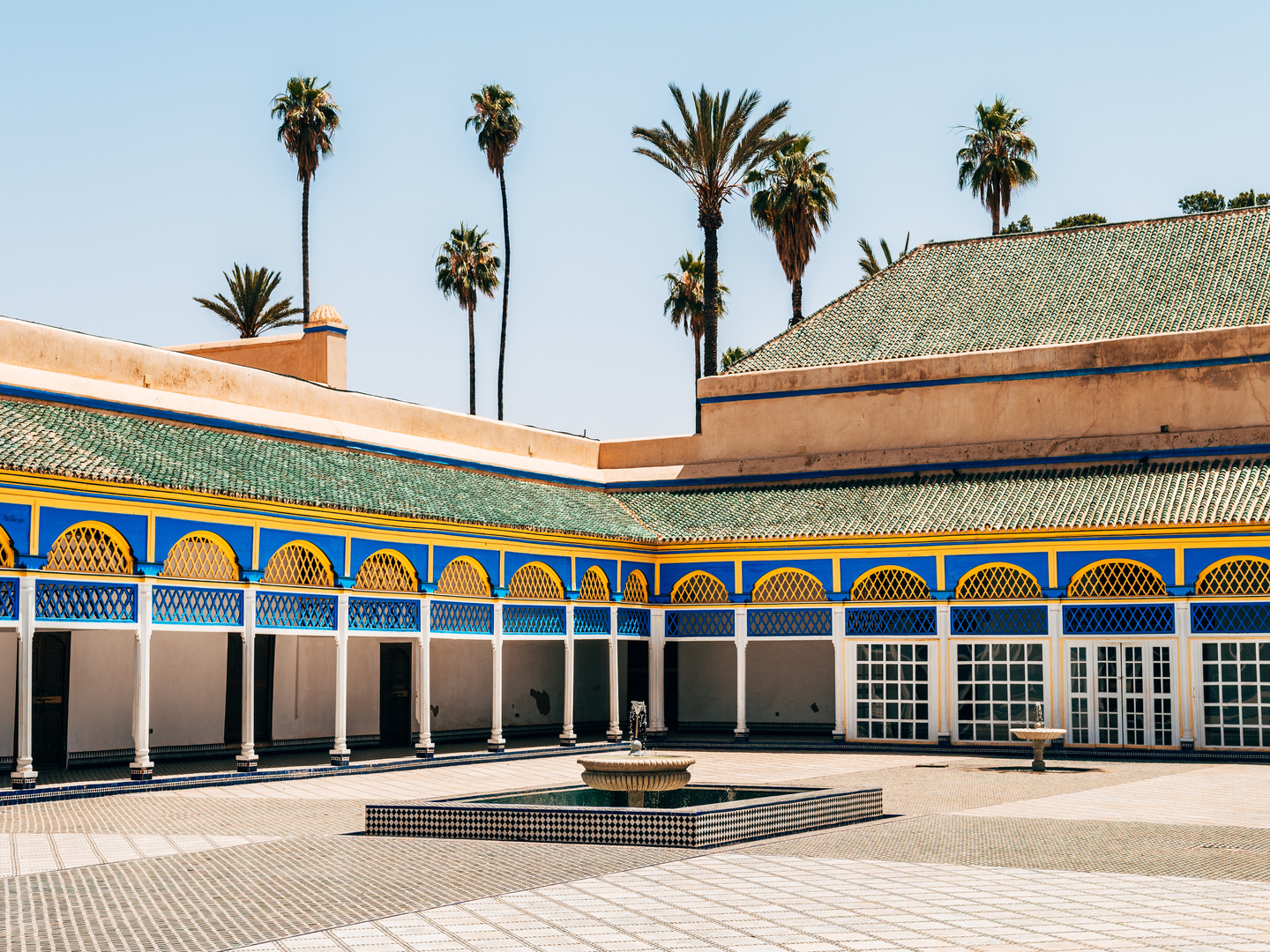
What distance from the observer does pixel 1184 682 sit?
2319 centimetres

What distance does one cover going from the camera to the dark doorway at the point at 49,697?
2005 cm

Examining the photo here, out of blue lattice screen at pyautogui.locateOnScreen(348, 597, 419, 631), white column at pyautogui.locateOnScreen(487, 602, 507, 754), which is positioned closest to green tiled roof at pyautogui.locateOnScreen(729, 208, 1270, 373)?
white column at pyautogui.locateOnScreen(487, 602, 507, 754)

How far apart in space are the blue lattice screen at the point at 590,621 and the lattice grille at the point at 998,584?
604 cm

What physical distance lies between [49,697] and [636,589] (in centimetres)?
1050

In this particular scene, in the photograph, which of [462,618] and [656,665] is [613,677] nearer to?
[656,665]

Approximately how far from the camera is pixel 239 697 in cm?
2309

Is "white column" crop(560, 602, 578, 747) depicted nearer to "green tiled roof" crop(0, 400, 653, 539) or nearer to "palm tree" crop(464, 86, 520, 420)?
"green tiled roof" crop(0, 400, 653, 539)

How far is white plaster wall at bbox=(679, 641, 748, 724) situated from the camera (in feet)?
94.8

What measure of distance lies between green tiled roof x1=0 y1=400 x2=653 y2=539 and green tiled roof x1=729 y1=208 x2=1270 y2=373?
22.6 ft

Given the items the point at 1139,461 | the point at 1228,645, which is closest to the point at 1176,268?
the point at 1139,461

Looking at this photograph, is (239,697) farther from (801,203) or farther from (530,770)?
(801,203)

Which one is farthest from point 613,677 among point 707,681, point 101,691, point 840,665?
point 101,691

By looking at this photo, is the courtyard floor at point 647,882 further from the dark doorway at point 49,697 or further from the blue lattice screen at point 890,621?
the blue lattice screen at point 890,621

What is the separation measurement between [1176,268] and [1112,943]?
78.6ft
